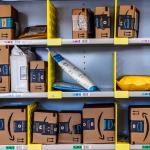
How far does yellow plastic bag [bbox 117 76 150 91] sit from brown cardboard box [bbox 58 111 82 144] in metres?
0.38

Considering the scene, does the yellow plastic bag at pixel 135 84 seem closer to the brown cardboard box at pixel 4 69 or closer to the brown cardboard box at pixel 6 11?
the brown cardboard box at pixel 4 69

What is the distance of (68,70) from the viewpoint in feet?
7.00

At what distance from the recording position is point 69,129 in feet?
6.89

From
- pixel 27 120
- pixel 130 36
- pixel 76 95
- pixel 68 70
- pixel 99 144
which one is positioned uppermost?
pixel 130 36

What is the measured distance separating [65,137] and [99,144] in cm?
24

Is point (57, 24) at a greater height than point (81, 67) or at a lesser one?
greater

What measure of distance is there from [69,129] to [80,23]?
0.73 m

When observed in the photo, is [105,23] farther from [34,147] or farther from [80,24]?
[34,147]

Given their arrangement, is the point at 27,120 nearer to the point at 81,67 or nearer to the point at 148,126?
the point at 81,67

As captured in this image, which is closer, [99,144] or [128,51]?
[99,144]

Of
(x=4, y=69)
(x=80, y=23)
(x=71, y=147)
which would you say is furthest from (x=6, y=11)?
(x=71, y=147)

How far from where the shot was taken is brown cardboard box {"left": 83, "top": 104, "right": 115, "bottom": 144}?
2045 millimetres

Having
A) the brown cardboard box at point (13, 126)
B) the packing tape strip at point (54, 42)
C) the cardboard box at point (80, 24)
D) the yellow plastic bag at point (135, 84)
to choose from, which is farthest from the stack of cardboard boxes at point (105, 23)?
the brown cardboard box at point (13, 126)

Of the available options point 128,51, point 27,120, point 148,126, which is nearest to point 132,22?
point 128,51
